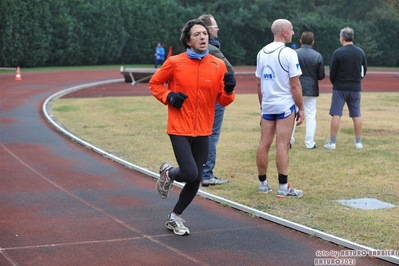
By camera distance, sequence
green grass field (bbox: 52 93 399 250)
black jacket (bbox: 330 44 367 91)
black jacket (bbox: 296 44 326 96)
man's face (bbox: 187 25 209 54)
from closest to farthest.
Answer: man's face (bbox: 187 25 209 54)
green grass field (bbox: 52 93 399 250)
black jacket (bbox: 296 44 326 96)
black jacket (bbox: 330 44 367 91)

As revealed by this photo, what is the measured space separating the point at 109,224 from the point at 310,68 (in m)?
5.90

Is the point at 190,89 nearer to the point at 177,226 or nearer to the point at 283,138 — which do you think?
the point at 177,226

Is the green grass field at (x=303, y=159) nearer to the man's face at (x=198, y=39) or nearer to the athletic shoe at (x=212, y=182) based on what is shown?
the athletic shoe at (x=212, y=182)

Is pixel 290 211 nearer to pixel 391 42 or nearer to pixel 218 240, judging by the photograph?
pixel 218 240

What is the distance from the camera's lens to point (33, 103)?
904 inches

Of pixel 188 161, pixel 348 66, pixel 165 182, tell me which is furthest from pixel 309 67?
pixel 188 161

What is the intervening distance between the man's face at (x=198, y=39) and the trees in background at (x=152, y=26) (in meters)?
33.6

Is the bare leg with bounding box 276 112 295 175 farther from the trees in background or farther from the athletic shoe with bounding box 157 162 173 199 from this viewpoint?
the trees in background

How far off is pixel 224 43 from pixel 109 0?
390 inches

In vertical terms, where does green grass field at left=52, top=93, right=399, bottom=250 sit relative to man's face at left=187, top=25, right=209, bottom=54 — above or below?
below

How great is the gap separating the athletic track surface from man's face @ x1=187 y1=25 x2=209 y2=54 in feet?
6.00

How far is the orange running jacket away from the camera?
7.21m

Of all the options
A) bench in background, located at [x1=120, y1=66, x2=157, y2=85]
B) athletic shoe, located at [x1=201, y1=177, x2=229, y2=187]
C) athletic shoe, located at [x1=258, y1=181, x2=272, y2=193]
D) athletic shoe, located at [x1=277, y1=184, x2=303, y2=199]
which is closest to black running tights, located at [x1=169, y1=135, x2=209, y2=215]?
athletic shoe, located at [x1=277, y1=184, x2=303, y2=199]

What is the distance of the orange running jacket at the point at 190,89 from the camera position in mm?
7211
